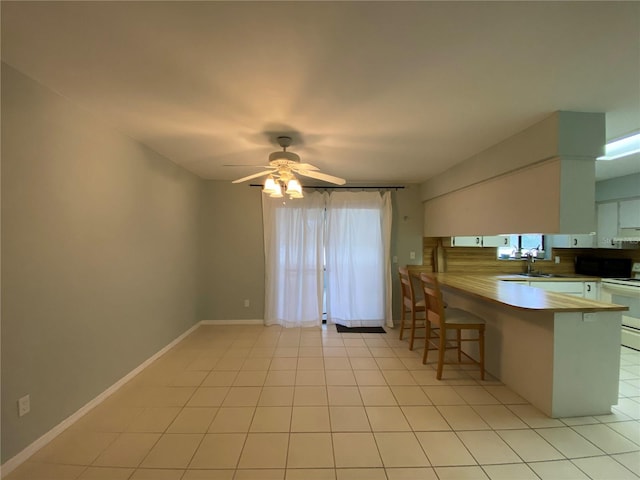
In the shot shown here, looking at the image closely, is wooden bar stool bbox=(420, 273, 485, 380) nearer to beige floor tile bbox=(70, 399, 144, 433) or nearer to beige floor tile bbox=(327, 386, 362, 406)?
beige floor tile bbox=(327, 386, 362, 406)

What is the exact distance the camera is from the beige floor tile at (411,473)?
1560 mm

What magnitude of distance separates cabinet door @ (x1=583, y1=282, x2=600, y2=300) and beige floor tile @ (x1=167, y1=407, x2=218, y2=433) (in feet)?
16.4

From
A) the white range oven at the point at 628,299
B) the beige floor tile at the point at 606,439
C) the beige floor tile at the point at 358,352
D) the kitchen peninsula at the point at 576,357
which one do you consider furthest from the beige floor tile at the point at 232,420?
the white range oven at the point at 628,299

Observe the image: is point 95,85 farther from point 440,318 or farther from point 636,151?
point 636,151

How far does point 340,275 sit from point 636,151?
143 inches

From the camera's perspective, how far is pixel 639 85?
1.67 metres

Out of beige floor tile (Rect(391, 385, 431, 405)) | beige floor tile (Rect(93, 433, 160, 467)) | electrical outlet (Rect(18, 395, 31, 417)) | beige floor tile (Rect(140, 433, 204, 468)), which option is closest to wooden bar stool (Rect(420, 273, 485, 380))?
beige floor tile (Rect(391, 385, 431, 405))

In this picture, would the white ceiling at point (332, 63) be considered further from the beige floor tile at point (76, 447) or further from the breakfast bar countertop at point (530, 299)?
the beige floor tile at point (76, 447)

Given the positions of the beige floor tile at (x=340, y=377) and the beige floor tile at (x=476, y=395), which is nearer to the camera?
the beige floor tile at (x=476, y=395)

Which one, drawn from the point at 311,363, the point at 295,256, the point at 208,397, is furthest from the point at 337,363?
the point at 295,256

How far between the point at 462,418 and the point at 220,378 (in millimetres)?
2203

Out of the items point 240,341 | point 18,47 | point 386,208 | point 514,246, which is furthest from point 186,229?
point 514,246

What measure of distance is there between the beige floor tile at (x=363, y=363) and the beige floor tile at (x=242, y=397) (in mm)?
1075

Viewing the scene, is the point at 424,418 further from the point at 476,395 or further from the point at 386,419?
the point at 476,395
